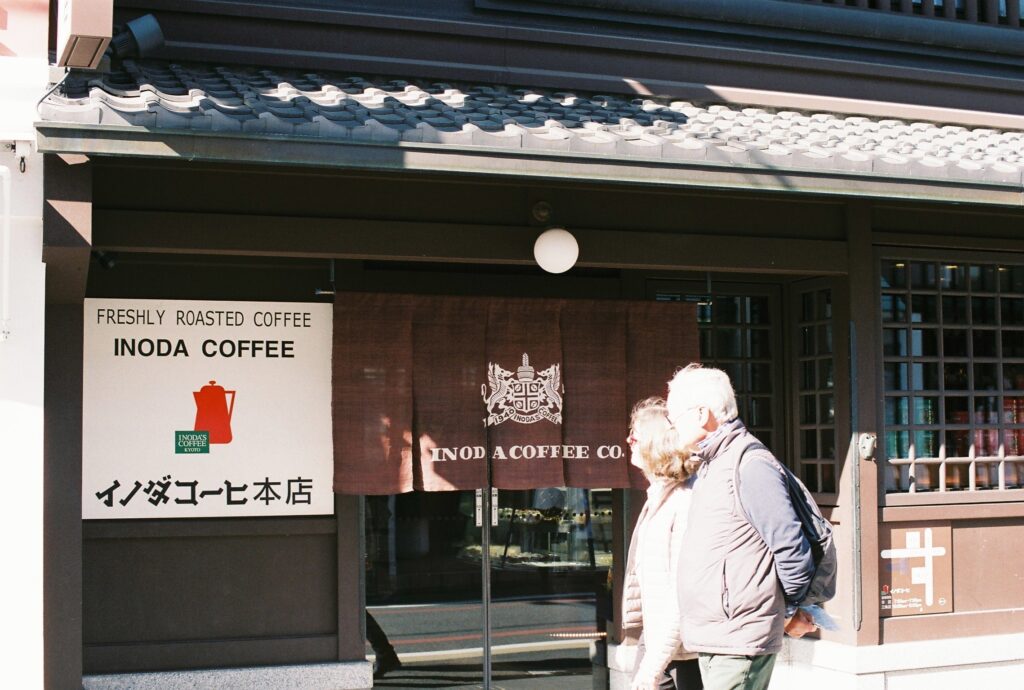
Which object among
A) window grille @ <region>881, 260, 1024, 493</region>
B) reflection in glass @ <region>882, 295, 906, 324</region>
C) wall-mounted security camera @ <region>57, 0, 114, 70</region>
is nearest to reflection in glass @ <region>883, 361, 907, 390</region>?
window grille @ <region>881, 260, 1024, 493</region>

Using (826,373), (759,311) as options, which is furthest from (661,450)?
(759,311)

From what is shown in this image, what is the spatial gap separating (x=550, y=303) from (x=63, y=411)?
116 inches

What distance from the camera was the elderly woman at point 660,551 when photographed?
14.4ft

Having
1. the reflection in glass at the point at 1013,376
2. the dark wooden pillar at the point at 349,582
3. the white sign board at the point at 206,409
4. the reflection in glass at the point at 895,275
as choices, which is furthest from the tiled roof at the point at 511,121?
the dark wooden pillar at the point at 349,582

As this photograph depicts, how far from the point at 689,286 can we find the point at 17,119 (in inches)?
173

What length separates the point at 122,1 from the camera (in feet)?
22.1

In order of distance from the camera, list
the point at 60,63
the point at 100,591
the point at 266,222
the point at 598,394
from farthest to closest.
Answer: the point at 598,394 → the point at 100,591 → the point at 266,222 → the point at 60,63

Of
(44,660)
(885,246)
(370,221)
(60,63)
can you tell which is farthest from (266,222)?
(885,246)

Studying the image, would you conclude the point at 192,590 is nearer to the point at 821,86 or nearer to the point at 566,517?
the point at 566,517

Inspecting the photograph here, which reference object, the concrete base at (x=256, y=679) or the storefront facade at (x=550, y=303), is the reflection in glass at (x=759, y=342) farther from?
the concrete base at (x=256, y=679)

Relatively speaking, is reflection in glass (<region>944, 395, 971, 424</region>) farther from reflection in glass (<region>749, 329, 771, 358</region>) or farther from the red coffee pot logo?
the red coffee pot logo

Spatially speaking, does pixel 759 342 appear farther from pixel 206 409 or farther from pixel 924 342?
pixel 206 409

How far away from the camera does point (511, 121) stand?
5.83 m

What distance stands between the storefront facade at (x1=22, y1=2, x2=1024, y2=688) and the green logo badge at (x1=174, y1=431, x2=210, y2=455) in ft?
1.41
